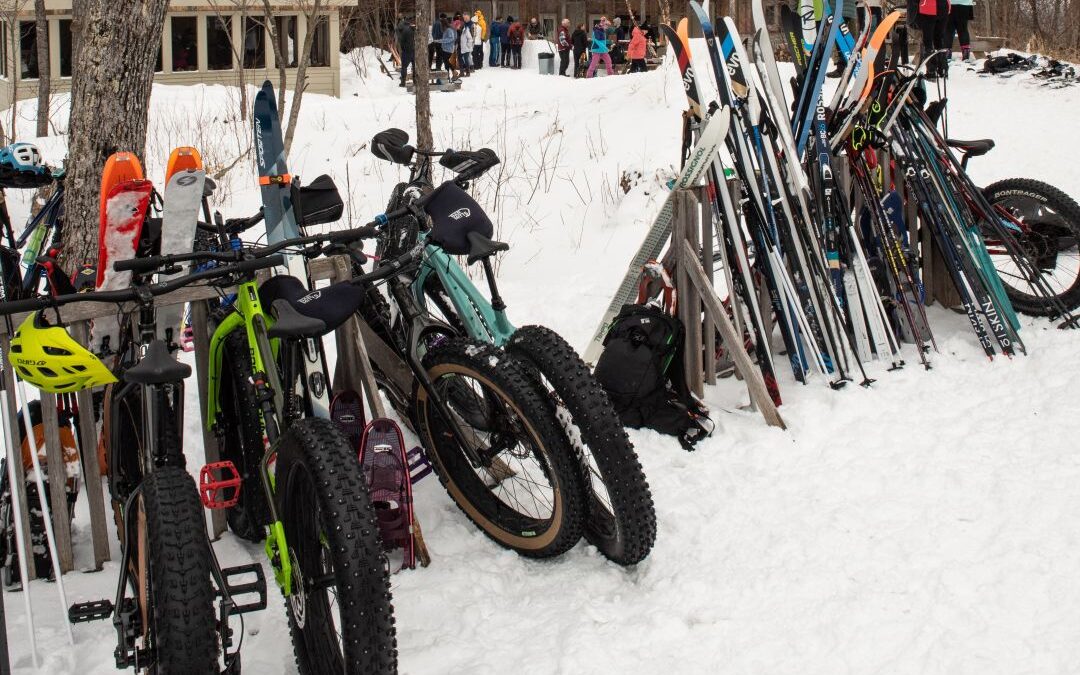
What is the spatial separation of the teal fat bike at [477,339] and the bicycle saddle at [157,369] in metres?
1.05

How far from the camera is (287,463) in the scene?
101 inches

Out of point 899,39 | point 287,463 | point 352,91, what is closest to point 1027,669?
point 287,463

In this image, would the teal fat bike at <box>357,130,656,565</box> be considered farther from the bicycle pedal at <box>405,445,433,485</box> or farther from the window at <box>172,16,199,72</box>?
the window at <box>172,16,199,72</box>

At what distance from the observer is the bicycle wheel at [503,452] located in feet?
10.1

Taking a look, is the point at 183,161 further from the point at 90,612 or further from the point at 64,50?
the point at 64,50

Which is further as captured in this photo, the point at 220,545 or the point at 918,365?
the point at 918,365

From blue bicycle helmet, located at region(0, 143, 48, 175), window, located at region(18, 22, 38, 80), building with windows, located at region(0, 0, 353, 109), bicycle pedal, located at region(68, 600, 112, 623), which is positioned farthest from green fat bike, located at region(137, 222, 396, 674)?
window, located at region(18, 22, 38, 80)

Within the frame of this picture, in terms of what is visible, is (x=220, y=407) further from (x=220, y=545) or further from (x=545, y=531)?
(x=545, y=531)

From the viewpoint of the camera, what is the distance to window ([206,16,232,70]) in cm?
2286

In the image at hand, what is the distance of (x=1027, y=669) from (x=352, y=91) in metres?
22.7

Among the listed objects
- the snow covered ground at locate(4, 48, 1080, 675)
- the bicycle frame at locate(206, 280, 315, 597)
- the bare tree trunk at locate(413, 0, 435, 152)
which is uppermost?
the bare tree trunk at locate(413, 0, 435, 152)

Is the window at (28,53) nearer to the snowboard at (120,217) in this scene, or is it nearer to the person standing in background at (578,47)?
the person standing in background at (578,47)

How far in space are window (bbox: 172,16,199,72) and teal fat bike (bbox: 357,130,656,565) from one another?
2098cm

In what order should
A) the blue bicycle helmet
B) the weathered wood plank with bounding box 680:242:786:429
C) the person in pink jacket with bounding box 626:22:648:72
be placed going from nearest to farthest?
1. the blue bicycle helmet
2. the weathered wood plank with bounding box 680:242:786:429
3. the person in pink jacket with bounding box 626:22:648:72
